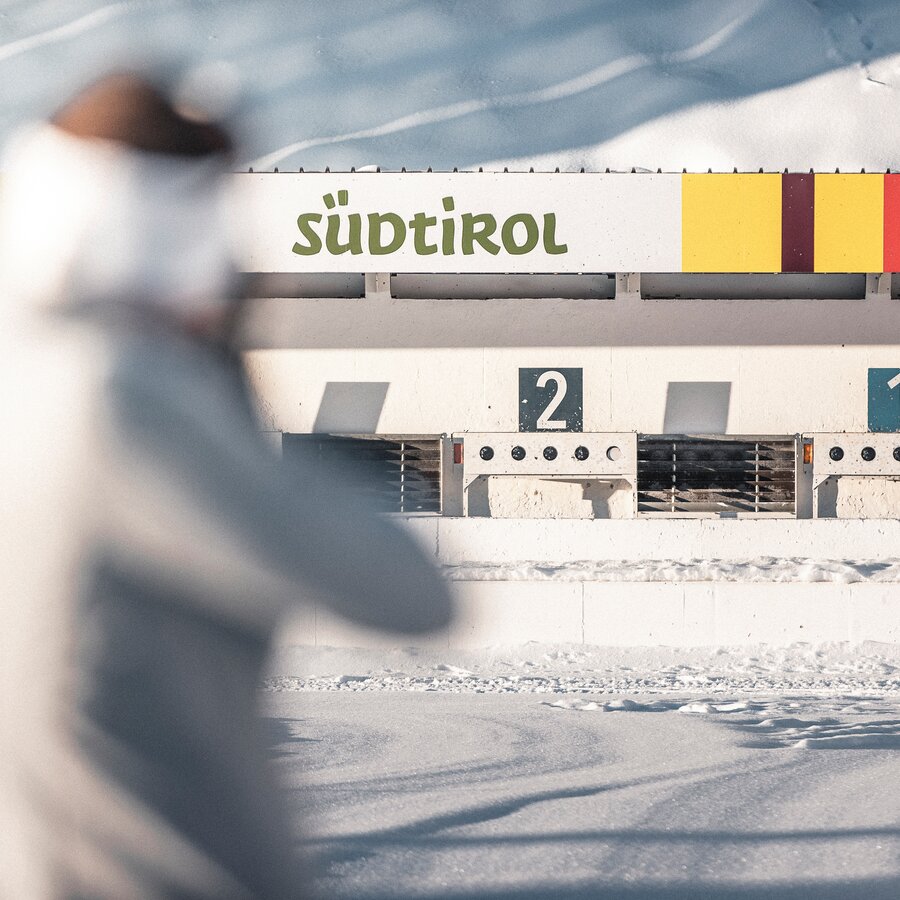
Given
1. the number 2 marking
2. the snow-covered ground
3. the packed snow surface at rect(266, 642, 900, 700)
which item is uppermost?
the number 2 marking

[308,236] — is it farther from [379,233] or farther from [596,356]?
[596,356]

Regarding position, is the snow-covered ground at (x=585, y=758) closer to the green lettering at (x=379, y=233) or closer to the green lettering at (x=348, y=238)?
the green lettering at (x=348, y=238)

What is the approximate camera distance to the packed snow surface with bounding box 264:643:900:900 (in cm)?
418

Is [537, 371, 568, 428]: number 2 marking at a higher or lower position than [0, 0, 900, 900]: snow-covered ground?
higher

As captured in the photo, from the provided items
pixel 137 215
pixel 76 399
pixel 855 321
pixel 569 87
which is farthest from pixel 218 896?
pixel 569 87

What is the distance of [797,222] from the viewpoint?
2045 centimetres

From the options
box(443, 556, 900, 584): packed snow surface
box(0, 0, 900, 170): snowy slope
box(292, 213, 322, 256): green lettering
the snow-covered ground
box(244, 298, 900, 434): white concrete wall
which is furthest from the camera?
box(0, 0, 900, 170): snowy slope

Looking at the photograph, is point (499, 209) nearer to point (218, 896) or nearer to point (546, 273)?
point (546, 273)

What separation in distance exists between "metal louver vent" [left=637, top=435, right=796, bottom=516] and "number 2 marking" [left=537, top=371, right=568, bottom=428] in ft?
4.72

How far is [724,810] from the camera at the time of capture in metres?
5.25

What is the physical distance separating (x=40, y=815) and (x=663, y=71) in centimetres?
14755

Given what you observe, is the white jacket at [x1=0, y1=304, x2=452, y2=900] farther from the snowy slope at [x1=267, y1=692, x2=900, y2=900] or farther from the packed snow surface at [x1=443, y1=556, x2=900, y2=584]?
the packed snow surface at [x1=443, y1=556, x2=900, y2=584]

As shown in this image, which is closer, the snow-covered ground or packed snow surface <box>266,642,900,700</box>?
the snow-covered ground

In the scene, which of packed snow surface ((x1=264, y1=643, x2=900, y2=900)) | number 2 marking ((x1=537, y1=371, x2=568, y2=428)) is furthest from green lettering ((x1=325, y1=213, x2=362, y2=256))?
packed snow surface ((x1=264, y1=643, x2=900, y2=900))
